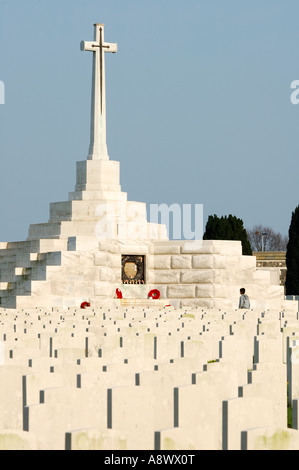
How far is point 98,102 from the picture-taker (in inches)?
1276

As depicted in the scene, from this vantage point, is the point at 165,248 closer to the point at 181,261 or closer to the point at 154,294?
the point at 181,261

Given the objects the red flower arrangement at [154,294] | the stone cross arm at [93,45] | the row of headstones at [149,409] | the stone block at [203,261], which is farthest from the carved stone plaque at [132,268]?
the row of headstones at [149,409]

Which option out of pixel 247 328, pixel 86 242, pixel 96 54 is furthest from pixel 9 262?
pixel 247 328

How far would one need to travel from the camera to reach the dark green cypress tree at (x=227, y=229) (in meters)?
41.4

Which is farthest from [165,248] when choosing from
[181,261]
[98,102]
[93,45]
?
[93,45]

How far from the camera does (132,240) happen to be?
3117 centimetres

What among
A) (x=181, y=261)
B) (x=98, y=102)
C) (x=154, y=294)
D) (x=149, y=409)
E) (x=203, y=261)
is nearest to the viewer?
(x=149, y=409)

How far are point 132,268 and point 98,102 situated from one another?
564 cm

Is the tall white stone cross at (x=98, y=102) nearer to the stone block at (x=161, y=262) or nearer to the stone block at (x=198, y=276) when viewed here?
the stone block at (x=161, y=262)

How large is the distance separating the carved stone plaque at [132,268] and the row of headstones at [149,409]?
79.4ft

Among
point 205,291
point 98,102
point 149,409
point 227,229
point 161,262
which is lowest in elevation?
point 149,409

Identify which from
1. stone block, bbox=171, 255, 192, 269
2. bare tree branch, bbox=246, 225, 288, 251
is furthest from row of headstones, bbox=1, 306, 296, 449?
bare tree branch, bbox=246, 225, 288, 251

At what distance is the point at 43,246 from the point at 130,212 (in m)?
3.17
